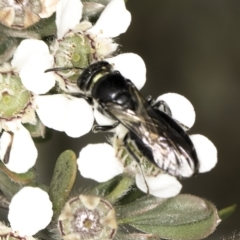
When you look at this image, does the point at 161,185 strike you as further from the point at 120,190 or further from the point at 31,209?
the point at 31,209

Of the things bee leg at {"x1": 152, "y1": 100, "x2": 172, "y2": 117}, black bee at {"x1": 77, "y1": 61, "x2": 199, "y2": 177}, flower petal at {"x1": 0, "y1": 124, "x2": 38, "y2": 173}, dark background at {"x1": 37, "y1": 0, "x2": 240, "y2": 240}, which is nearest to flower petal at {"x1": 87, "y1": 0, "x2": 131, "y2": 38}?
black bee at {"x1": 77, "y1": 61, "x2": 199, "y2": 177}

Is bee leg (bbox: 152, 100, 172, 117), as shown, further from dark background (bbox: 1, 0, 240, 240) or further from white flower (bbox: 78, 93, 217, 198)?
dark background (bbox: 1, 0, 240, 240)

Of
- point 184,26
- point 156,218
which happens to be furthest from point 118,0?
point 184,26

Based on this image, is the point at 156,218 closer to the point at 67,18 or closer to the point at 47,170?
the point at 67,18

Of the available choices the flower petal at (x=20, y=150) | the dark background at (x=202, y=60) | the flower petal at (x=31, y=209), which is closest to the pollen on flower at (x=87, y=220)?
the flower petal at (x=31, y=209)

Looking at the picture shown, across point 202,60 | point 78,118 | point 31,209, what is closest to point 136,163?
point 78,118

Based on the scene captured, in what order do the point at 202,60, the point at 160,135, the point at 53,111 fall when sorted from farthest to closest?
the point at 202,60 → the point at 53,111 → the point at 160,135
